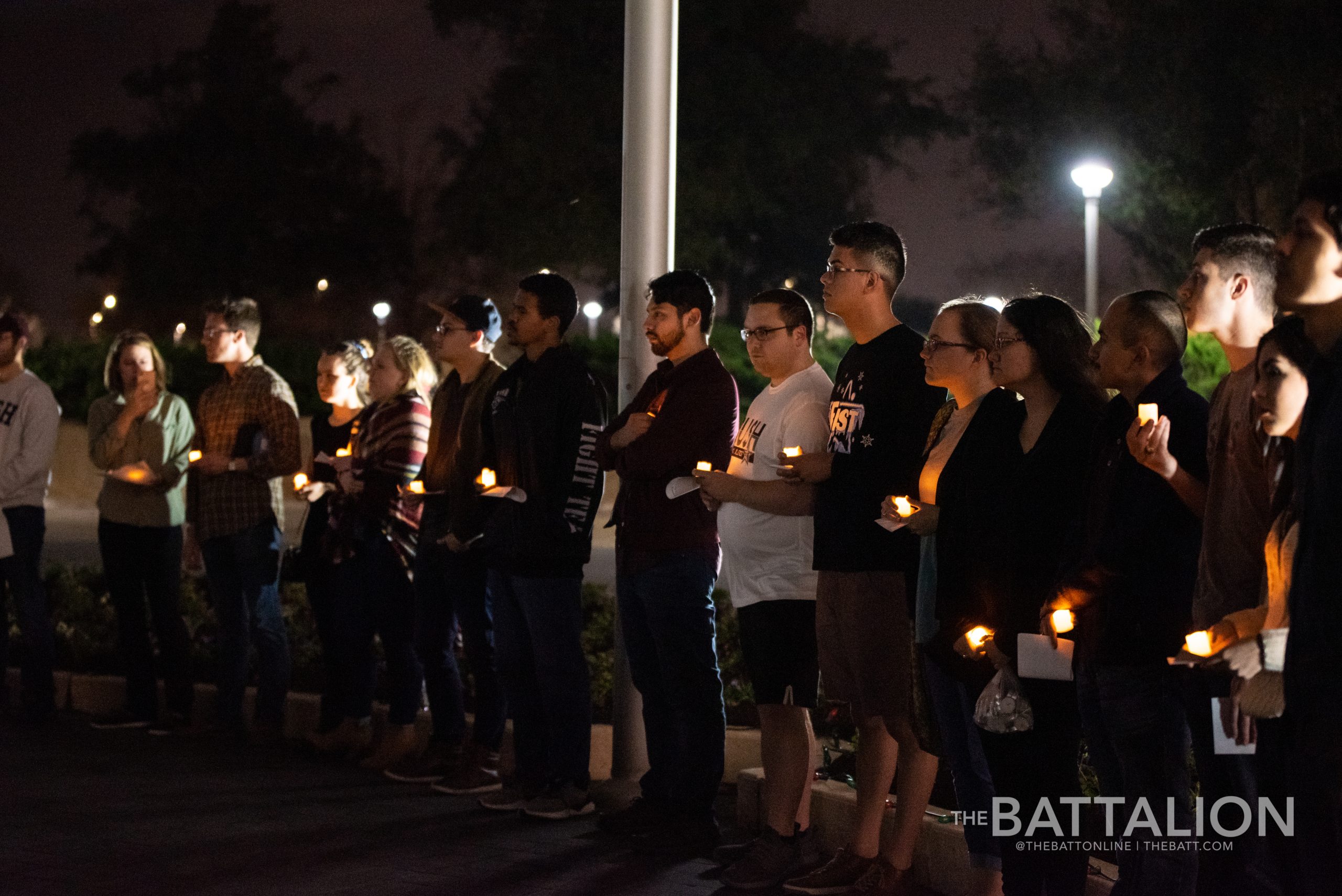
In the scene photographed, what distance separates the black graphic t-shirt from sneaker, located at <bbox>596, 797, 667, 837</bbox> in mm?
1411

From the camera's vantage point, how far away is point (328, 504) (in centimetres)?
794

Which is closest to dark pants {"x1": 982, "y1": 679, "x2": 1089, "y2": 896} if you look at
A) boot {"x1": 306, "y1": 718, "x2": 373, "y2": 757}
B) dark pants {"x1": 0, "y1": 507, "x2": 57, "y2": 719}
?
boot {"x1": 306, "y1": 718, "x2": 373, "y2": 757}

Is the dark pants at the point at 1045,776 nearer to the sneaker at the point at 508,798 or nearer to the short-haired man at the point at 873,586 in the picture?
the short-haired man at the point at 873,586

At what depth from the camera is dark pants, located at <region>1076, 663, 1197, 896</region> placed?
402cm

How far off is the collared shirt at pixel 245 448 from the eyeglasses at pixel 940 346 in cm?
408

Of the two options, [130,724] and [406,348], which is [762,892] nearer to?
[406,348]

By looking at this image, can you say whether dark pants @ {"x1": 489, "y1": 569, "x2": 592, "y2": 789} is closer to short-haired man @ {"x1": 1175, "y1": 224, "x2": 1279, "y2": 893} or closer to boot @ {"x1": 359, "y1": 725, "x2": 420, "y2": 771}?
boot @ {"x1": 359, "y1": 725, "x2": 420, "y2": 771}

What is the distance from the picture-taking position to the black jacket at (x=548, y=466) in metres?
6.54

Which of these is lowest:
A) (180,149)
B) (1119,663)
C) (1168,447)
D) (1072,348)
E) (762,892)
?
(762,892)

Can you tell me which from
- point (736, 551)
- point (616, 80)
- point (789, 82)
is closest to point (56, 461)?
point (616, 80)

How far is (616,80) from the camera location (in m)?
33.1

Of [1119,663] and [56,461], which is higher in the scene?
[56,461]

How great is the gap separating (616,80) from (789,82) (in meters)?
4.16

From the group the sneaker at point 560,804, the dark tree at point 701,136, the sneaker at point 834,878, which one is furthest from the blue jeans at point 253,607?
the dark tree at point 701,136
